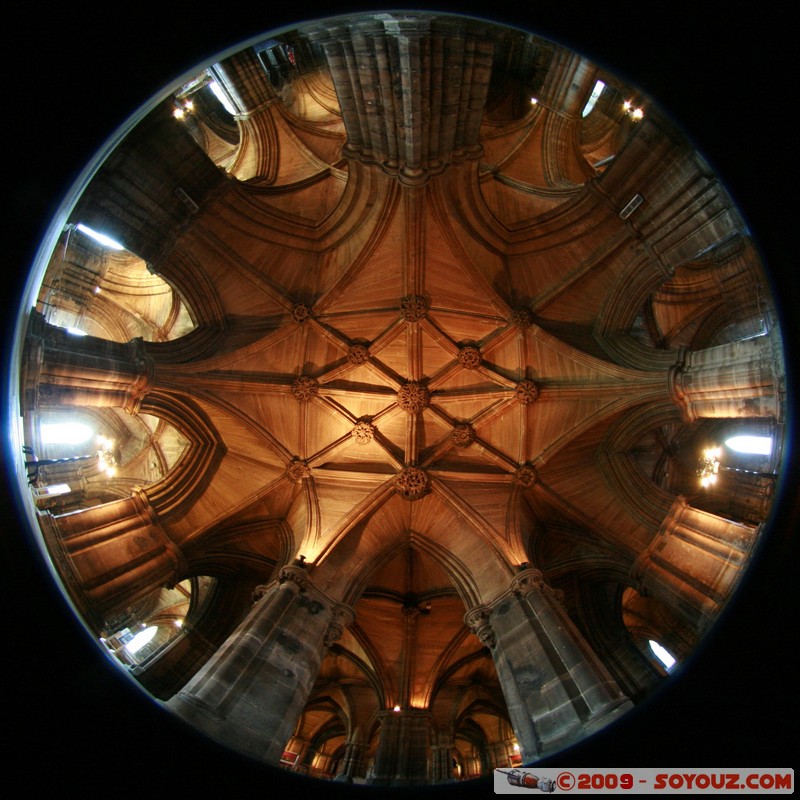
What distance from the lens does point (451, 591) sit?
15602 millimetres

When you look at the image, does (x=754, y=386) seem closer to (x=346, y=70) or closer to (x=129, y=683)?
(x=346, y=70)

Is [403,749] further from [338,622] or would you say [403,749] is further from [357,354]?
[357,354]

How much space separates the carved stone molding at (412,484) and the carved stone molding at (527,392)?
3.49 m

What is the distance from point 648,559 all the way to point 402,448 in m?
7.10

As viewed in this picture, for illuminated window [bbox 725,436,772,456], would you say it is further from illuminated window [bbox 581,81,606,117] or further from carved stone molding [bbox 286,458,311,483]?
carved stone molding [bbox 286,458,311,483]

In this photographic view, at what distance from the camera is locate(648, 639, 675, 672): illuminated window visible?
41.9ft

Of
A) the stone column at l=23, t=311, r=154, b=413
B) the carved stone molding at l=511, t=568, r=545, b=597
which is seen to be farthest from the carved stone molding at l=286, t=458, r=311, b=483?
the carved stone molding at l=511, t=568, r=545, b=597

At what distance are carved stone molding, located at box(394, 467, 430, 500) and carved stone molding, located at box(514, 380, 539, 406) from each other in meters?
3.49

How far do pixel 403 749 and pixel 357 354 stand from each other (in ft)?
34.5

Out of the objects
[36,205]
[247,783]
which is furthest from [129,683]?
[36,205]

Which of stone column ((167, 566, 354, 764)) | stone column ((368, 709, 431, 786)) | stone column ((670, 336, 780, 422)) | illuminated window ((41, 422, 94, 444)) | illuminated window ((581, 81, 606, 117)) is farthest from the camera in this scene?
illuminated window ((581, 81, 606, 117))

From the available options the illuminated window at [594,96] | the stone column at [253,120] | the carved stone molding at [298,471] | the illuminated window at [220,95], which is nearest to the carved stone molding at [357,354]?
the carved stone molding at [298,471]

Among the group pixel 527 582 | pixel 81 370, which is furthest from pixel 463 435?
pixel 81 370

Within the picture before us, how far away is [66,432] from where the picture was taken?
14414 mm
